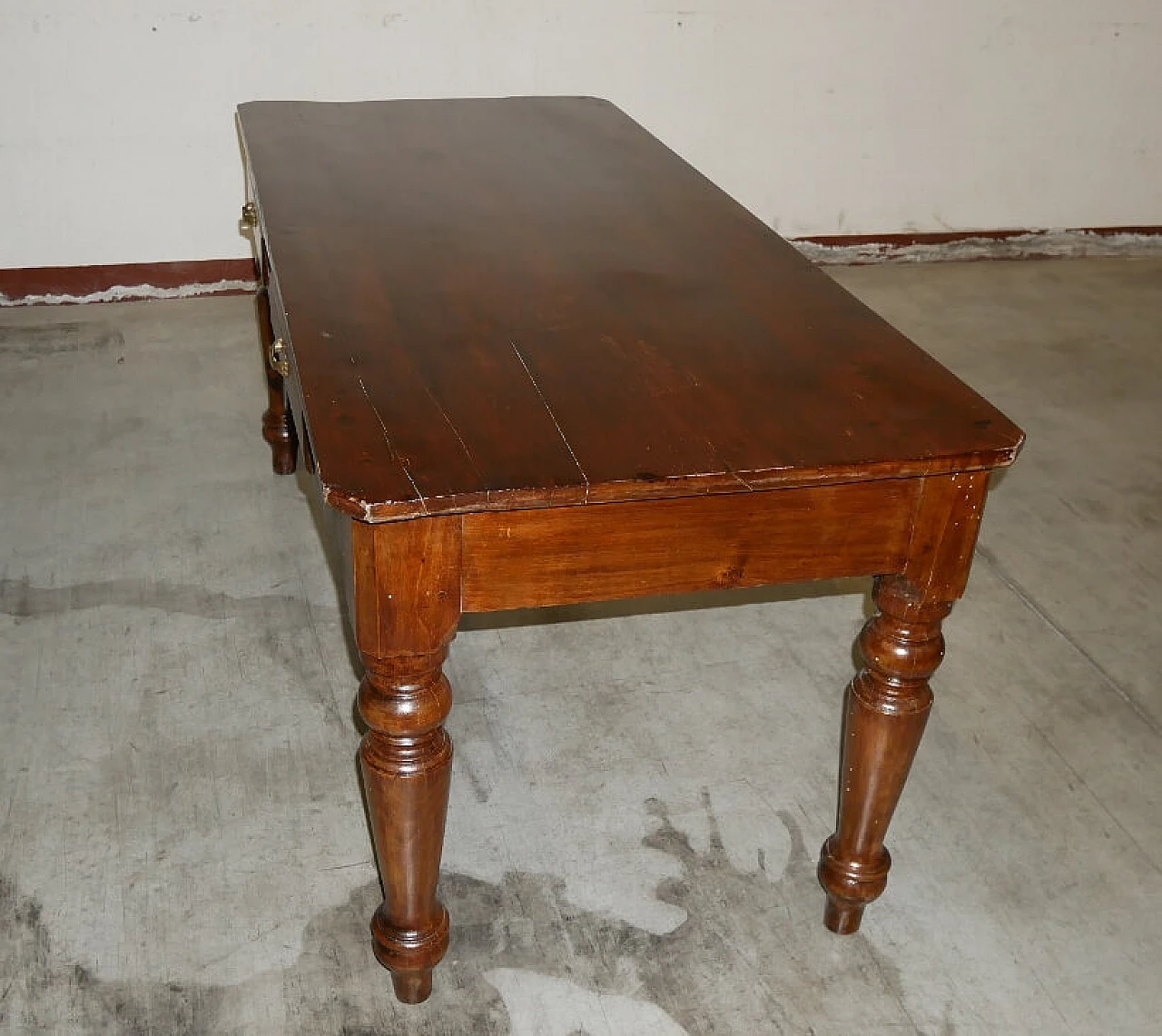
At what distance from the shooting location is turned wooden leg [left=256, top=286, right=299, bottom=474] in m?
2.80

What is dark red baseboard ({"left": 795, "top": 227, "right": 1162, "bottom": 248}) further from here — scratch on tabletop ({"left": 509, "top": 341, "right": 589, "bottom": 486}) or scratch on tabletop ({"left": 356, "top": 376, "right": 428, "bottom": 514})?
scratch on tabletop ({"left": 356, "top": 376, "right": 428, "bottom": 514})

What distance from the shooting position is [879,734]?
1.58 meters

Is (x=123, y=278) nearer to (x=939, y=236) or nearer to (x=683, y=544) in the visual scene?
(x=939, y=236)

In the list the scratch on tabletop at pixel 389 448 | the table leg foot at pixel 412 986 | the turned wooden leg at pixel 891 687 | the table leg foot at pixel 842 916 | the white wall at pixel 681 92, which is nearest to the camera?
the scratch on tabletop at pixel 389 448

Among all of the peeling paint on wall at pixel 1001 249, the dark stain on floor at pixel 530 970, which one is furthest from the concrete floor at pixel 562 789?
the peeling paint on wall at pixel 1001 249

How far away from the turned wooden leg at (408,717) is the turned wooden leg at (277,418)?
4.68 ft

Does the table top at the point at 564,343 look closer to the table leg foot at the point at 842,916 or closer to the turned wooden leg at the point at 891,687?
the turned wooden leg at the point at 891,687

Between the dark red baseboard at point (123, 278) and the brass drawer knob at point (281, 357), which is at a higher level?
the brass drawer knob at point (281, 357)

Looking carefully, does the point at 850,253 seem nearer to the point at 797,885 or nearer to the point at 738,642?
the point at 738,642

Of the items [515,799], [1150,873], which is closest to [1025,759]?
[1150,873]

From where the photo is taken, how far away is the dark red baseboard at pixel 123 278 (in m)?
3.76

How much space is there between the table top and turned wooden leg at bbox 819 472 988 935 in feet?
0.26

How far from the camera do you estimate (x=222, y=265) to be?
3904 mm

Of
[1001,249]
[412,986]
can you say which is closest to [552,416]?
[412,986]
